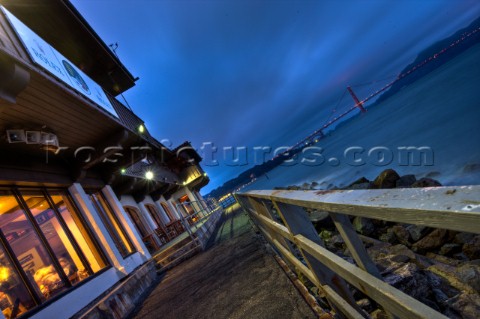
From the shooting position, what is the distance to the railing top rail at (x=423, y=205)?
0.69 meters

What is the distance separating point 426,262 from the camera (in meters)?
4.93

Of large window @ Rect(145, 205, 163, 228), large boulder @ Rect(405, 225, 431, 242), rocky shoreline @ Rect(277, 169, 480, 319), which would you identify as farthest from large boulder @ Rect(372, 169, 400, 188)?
large window @ Rect(145, 205, 163, 228)

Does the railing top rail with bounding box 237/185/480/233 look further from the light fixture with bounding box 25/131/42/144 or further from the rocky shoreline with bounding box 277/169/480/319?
the light fixture with bounding box 25/131/42/144

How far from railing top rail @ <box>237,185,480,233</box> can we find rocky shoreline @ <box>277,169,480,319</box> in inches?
76.3

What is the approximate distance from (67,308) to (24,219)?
7.64ft

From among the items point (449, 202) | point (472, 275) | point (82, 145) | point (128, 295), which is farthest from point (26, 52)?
point (472, 275)

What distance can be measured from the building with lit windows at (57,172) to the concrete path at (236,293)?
1648 mm

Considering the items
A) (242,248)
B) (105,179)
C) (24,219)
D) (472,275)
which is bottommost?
(472,275)

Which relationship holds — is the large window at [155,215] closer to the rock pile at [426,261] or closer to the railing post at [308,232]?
the rock pile at [426,261]

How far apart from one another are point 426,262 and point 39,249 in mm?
8133

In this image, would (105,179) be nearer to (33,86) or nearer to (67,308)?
(67,308)

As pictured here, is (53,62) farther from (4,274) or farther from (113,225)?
(113,225)

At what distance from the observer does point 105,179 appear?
11.0 metres

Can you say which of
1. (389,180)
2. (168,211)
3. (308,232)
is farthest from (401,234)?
(168,211)
